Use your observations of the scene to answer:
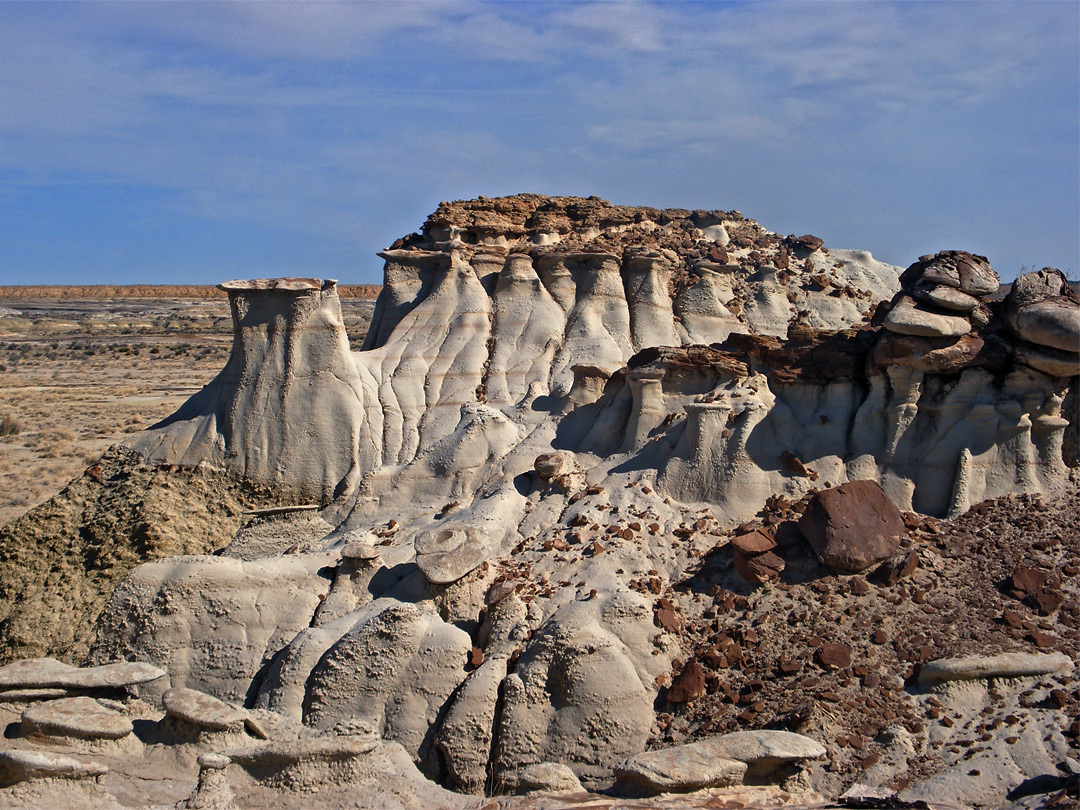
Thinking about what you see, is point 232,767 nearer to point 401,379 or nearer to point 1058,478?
point 1058,478

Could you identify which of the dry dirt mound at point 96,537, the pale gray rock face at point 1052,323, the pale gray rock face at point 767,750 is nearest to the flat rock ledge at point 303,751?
the pale gray rock face at point 767,750

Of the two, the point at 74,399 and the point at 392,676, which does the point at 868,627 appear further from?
the point at 74,399

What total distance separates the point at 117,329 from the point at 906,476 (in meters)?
74.1

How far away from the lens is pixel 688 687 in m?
9.23

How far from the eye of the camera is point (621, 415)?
513 inches

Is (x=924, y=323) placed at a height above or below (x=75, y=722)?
above

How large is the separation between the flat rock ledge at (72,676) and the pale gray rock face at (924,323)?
876cm

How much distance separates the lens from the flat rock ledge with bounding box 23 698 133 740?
9.06 m

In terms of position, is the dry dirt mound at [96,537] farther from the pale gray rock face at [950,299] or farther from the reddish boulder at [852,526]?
the pale gray rock face at [950,299]

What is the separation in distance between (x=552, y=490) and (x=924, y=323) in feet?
15.3

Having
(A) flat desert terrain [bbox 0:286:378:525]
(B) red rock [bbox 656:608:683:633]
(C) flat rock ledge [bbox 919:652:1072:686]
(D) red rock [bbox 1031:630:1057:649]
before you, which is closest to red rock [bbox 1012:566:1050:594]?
(D) red rock [bbox 1031:630:1057:649]

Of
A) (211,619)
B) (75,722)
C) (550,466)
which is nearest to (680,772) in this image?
(550,466)

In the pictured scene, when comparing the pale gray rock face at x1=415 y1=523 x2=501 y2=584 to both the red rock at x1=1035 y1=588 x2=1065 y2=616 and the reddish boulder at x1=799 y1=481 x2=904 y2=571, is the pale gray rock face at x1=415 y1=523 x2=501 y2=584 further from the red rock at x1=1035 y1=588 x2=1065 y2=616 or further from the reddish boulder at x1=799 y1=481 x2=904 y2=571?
the red rock at x1=1035 y1=588 x2=1065 y2=616

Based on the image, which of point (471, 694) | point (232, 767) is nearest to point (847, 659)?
point (471, 694)
